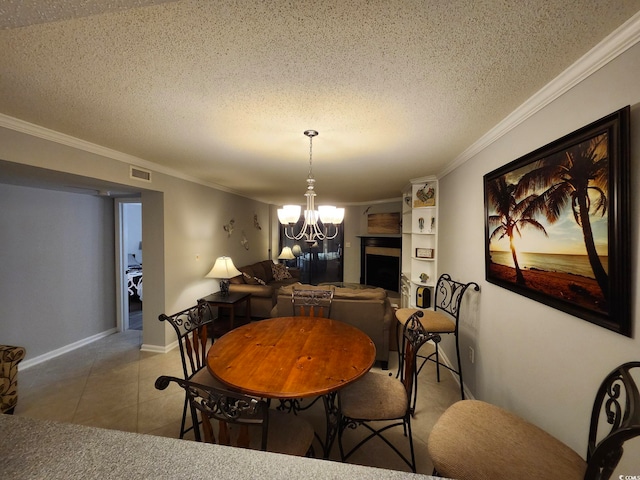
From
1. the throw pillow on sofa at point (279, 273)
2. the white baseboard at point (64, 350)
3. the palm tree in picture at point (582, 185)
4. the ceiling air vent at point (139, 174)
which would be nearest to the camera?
the palm tree in picture at point (582, 185)

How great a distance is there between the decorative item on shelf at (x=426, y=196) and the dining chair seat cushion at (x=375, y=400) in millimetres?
2541

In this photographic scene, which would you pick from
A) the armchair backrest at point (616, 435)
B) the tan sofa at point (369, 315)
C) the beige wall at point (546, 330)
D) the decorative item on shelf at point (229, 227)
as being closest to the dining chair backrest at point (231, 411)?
the armchair backrest at point (616, 435)

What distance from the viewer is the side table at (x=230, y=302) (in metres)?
3.47

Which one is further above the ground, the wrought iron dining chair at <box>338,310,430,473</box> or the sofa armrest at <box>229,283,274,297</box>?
the sofa armrest at <box>229,283,274,297</box>

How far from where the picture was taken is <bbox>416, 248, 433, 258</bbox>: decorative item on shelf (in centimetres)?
359

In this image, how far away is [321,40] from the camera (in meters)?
1.08

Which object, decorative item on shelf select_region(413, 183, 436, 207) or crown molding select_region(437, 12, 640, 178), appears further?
decorative item on shelf select_region(413, 183, 436, 207)

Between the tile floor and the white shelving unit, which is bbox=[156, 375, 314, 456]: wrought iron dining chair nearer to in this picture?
the tile floor

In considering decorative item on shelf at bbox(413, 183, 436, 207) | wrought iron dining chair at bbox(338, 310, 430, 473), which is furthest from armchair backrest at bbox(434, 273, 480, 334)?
decorative item on shelf at bbox(413, 183, 436, 207)

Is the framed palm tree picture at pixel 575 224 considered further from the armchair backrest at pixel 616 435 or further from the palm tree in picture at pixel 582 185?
the armchair backrest at pixel 616 435

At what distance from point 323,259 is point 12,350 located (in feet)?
19.0

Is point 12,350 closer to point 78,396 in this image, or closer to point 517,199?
point 78,396

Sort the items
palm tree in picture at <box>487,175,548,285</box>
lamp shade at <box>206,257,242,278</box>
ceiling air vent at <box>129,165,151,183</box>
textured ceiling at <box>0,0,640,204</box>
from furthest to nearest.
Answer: lamp shade at <box>206,257,242,278</box>, ceiling air vent at <box>129,165,151,183</box>, palm tree in picture at <box>487,175,548,285</box>, textured ceiling at <box>0,0,640,204</box>

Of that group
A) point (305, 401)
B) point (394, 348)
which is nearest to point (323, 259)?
point (394, 348)
